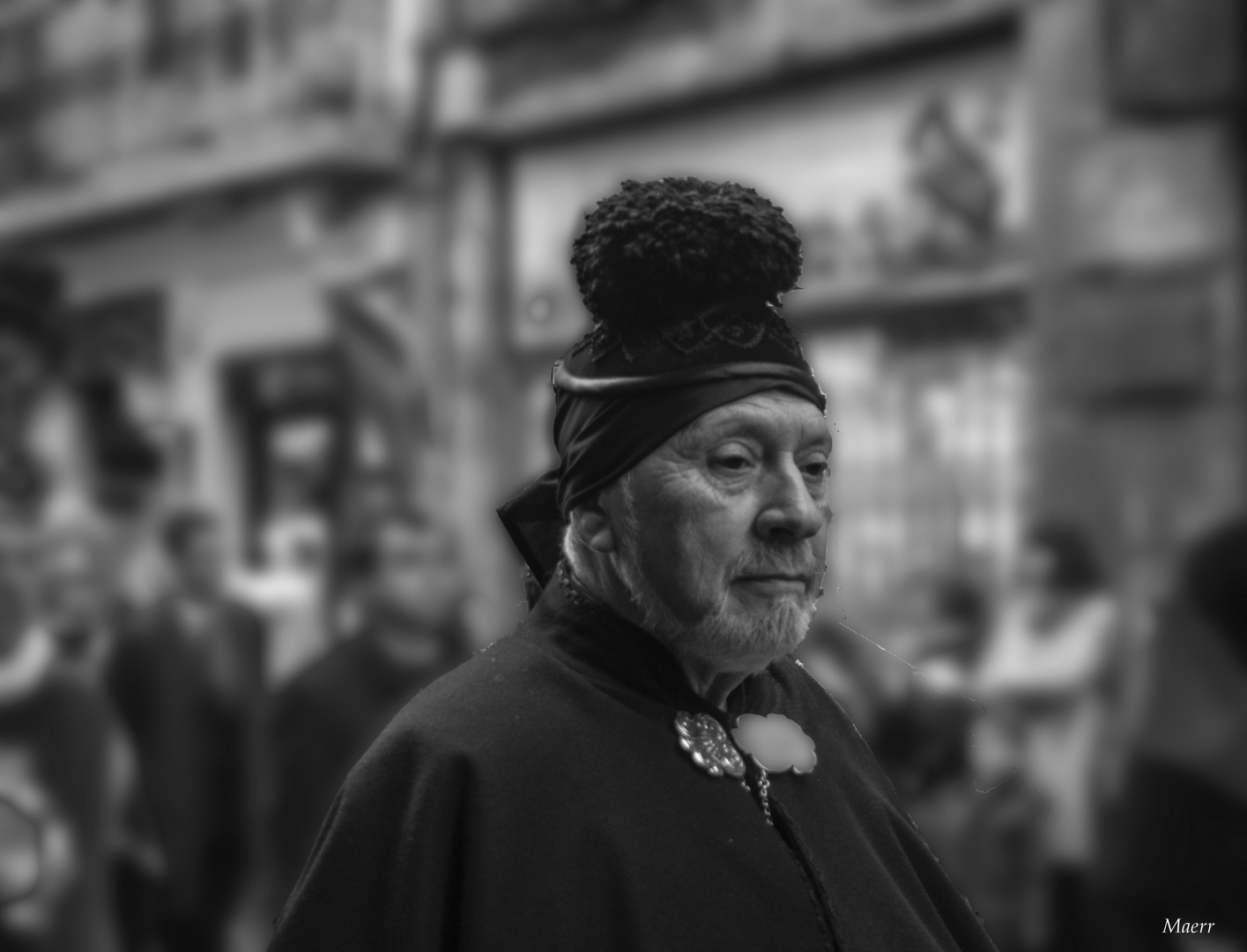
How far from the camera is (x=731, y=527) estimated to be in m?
2.25

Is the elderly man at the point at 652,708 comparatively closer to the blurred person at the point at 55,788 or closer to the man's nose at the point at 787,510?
the man's nose at the point at 787,510

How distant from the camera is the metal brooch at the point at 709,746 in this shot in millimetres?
2262

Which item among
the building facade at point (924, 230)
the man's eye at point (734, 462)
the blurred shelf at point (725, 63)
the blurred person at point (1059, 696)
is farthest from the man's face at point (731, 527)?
the blurred shelf at point (725, 63)

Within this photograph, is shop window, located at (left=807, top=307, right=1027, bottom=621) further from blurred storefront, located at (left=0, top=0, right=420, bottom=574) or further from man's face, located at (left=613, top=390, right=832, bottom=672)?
man's face, located at (left=613, top=390, right=832, bottom=672)

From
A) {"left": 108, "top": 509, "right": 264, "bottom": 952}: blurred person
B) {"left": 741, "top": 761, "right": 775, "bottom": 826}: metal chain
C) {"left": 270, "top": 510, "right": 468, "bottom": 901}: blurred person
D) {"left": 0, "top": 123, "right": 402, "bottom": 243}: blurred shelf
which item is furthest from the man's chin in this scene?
{"left": 0, "top": 123, "right": 402, "bottom": 243}: blurred shelf

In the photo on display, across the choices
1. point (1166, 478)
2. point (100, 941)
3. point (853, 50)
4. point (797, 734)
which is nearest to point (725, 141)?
point (853, 50)

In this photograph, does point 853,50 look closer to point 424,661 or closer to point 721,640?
point 424,661

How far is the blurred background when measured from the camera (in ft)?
18.2

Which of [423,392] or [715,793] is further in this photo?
[423,392]

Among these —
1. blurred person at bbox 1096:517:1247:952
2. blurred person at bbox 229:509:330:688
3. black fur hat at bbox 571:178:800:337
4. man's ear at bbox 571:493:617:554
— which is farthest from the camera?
blurred person at bbox 229:509:330:688

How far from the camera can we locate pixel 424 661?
20.0 feet

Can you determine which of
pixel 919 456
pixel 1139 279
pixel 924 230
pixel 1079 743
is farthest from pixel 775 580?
pixel 924 230

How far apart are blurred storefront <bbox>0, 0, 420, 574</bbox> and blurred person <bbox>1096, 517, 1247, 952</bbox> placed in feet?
18.9

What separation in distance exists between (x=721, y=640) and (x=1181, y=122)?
4.87m
